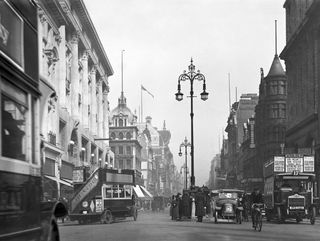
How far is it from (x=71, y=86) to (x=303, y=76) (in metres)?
22.6

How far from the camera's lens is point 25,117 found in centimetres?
638

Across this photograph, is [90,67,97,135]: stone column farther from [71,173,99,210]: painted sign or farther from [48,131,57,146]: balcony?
[71,173,99,210]: painted sign

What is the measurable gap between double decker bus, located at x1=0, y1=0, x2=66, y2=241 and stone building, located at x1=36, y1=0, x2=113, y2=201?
29.5m

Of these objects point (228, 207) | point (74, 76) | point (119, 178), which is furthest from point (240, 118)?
point (228, 207)

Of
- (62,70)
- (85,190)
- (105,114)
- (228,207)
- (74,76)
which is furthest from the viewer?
(105,114)

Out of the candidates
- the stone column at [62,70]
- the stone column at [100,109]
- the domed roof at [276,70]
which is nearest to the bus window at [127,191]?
the stone column at [62,70]

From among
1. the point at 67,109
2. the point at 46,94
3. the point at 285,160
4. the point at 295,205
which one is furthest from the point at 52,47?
the point at 46,94

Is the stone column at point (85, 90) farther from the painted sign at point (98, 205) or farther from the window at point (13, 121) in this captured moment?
the window at point (13, 121)

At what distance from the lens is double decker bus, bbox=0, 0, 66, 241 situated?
5.59 meters

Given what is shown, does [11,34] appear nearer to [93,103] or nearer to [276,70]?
[93,103]

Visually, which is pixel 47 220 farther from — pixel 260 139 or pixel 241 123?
pixel 241 123

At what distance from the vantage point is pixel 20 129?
20.3 ft

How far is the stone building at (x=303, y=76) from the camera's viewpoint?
51.1 meters

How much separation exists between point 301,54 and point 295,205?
33633 mm
